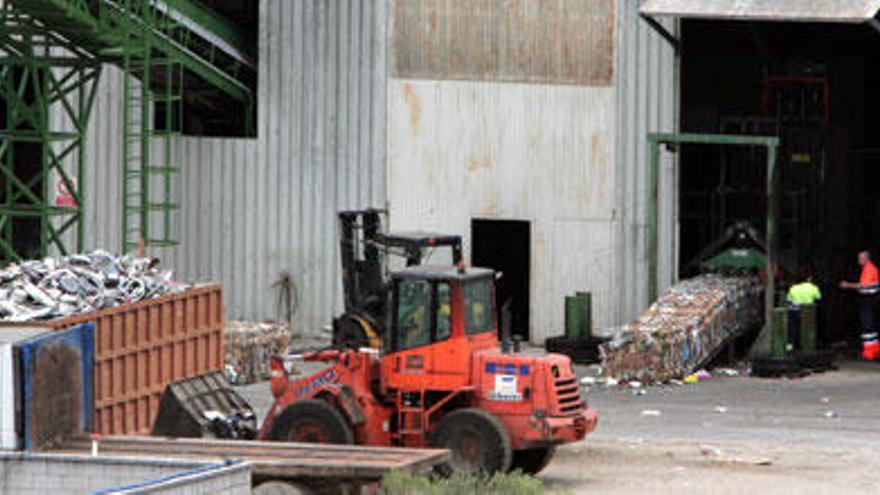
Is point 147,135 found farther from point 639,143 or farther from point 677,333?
point 677,333

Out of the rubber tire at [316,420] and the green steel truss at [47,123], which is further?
the green steel truss at [47,123]

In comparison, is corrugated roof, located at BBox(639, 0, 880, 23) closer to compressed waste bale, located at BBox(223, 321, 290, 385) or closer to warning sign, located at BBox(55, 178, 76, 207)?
compressed waste bale, located at BBox(223, 321, 290, 385)

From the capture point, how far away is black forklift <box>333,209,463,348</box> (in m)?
24.0

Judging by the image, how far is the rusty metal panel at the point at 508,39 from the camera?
33.9m

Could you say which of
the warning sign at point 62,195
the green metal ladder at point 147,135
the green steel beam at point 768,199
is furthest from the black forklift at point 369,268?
the green steel beam at point 768,199

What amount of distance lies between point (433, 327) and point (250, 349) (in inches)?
377

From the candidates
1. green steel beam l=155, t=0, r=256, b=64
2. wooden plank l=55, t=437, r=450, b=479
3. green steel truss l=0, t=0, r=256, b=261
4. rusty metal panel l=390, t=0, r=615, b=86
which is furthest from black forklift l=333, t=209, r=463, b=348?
green steel beam l=155, t=0, r=256, b=64

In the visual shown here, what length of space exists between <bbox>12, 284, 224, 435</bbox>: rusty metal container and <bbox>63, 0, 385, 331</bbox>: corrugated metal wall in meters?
11.5

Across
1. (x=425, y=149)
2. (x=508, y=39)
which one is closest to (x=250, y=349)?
(x=425, y=149)

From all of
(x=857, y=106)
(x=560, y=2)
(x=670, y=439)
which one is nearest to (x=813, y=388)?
(x=670, y=439)

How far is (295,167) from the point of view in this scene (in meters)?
35.3

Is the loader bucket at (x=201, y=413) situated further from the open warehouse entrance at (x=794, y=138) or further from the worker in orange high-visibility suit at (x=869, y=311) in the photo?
the open warehouse entrance at (x=794, y=138)

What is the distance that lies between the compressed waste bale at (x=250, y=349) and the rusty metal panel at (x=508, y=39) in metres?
6.52

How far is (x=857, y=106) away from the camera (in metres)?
39.2
